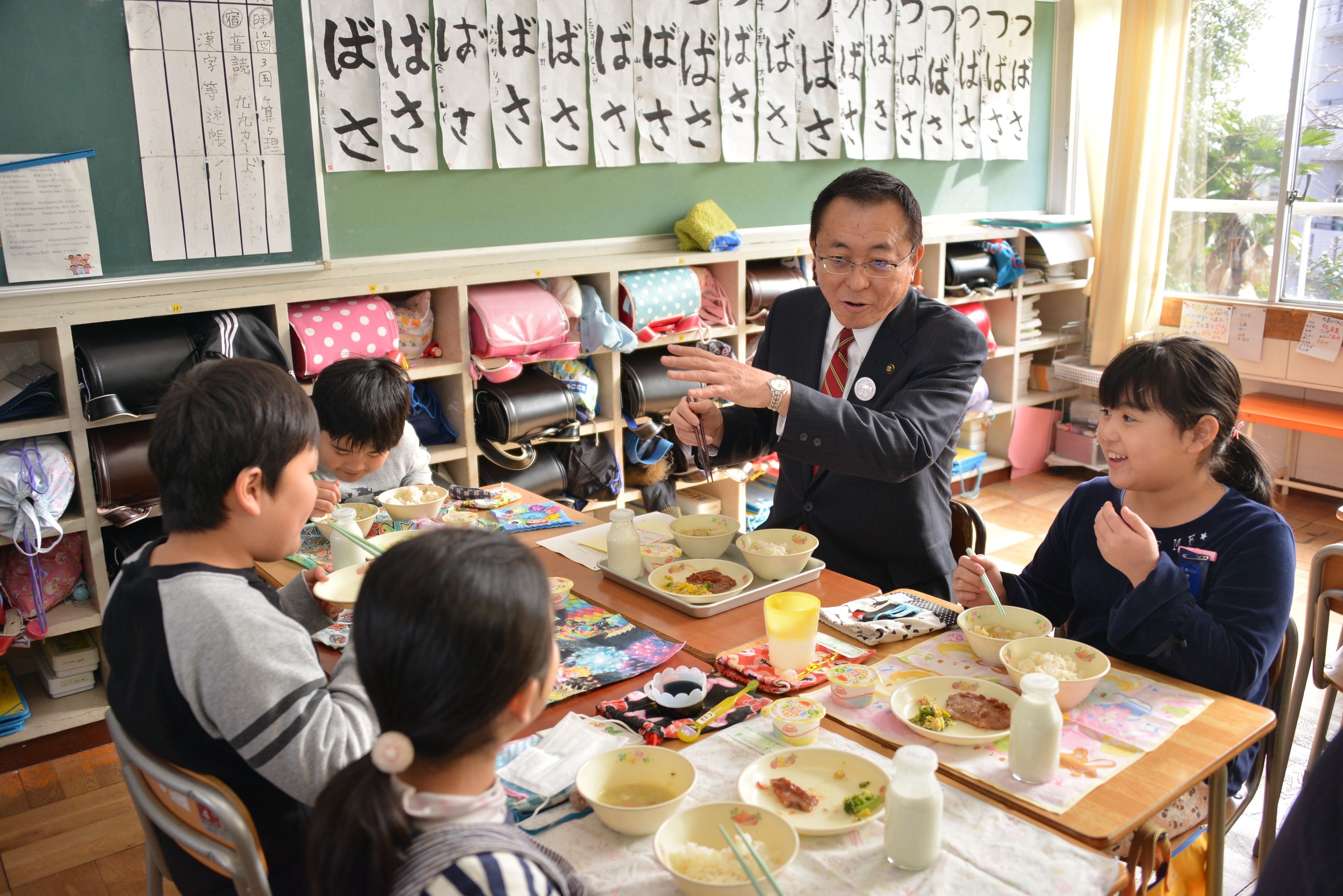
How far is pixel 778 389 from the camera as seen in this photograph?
1981 millimetres

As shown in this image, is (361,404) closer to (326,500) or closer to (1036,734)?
(326,500)

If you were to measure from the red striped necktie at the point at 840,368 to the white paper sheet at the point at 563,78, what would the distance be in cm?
165

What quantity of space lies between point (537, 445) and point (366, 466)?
1.18 m

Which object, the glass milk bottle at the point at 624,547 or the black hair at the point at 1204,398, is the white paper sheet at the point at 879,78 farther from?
the glass milk bottle at the point at 624,547

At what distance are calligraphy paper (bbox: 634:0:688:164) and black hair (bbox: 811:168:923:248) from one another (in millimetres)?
1725

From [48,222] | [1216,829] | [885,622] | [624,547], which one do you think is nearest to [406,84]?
[48,222]

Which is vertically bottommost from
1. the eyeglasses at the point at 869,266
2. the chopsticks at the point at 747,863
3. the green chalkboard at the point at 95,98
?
the chopsticks at the point at 747,863

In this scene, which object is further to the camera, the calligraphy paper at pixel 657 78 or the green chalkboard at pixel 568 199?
the calligraphy paper at pixel 657 78

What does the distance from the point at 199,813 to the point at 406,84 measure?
8.70 feet

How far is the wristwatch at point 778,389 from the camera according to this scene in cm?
198

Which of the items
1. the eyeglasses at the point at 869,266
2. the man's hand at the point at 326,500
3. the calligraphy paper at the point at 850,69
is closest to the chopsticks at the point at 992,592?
the eyeglasses at the point at 869,266

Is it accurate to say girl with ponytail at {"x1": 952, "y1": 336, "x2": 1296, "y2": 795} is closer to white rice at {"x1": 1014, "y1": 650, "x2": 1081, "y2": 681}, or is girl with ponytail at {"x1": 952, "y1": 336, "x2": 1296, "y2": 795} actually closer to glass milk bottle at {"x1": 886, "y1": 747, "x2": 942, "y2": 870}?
white rice at {"x1": 1014, "y1": 650, "x2": 1081, "y2": 681}

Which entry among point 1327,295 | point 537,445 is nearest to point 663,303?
point 537,445

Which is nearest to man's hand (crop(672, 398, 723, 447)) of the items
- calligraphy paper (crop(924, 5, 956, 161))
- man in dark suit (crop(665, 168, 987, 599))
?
man in dark suit (crop(665, 168, 987, 599))
